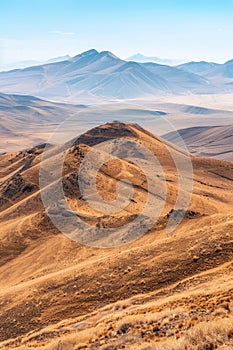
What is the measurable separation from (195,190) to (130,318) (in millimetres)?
65198

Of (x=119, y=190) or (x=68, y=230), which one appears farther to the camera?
(x=119, y=190)

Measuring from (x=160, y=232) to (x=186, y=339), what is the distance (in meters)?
26.9

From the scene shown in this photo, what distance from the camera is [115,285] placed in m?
29.8

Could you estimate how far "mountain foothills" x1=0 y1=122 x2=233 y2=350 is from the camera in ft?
62.6

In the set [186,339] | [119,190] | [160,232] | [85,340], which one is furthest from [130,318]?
[119,190]

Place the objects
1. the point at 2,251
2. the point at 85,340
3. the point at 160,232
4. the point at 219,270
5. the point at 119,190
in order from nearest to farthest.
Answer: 1. the point at 85,340
2. the point at 219,270
3. the point at 160,232
4. the point at 2,251
5. the point at 119,190

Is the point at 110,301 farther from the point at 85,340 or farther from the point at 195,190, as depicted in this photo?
the point at 195,190

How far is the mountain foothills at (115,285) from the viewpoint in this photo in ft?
62.6

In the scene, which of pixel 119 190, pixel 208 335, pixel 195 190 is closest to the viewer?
pixel 208 335

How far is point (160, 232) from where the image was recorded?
43281mm

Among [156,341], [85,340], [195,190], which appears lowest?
[195,190]

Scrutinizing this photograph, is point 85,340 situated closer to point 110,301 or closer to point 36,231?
point 110,301

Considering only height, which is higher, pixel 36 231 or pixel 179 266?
pixel 179 266

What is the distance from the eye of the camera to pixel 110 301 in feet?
92.4
